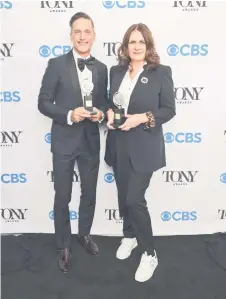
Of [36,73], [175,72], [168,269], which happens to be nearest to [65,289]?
[168,269]

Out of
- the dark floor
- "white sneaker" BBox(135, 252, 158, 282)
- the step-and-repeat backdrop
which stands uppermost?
the step-and-repeat backdrop

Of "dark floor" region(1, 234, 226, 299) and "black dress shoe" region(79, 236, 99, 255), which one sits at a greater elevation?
"black dress shoe" region(79, 236, 99, 255)

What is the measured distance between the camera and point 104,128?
335 centimetres

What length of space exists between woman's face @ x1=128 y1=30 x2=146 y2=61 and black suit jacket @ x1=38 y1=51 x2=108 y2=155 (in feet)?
1.12

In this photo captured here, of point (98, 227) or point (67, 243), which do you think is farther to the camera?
point (98, 227)

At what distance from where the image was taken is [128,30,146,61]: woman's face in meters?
2.60

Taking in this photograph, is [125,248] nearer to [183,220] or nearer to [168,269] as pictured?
[168,269]

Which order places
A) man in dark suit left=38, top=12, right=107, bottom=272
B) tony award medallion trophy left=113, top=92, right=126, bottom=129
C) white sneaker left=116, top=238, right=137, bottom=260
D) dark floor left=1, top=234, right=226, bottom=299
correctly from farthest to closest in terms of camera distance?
1. white sneaker left=116, top=238, right=137, bottom=260
2. dark floor left=1, top=234, right=226, bottom=299
3. man in dark suit left=38, top=12, right=107, bottom=272
4. tony award medallion trophy left=113, top=92, right=126, bottom=129

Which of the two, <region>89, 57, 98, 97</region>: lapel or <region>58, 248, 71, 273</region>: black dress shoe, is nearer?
<region>89, 57, 98, 97</region>: lapel

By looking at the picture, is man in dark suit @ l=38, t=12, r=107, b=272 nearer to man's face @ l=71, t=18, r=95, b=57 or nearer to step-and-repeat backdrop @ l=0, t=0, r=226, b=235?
man's face @ l=71, t=18, r=95, b=57

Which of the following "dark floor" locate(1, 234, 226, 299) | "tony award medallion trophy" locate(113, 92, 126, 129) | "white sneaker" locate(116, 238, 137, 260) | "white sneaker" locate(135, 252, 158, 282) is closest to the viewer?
"tony award medallion trophy" locate(113, 92, 126, 129)

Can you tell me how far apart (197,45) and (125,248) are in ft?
6.35

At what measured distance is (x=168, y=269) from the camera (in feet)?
10.2

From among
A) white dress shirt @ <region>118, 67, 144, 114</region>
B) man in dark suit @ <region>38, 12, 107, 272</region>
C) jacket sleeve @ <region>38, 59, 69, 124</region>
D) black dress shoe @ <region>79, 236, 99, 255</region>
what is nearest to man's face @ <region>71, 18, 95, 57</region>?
man in dark suit @ <region>38, 12, 107, 272</region>
